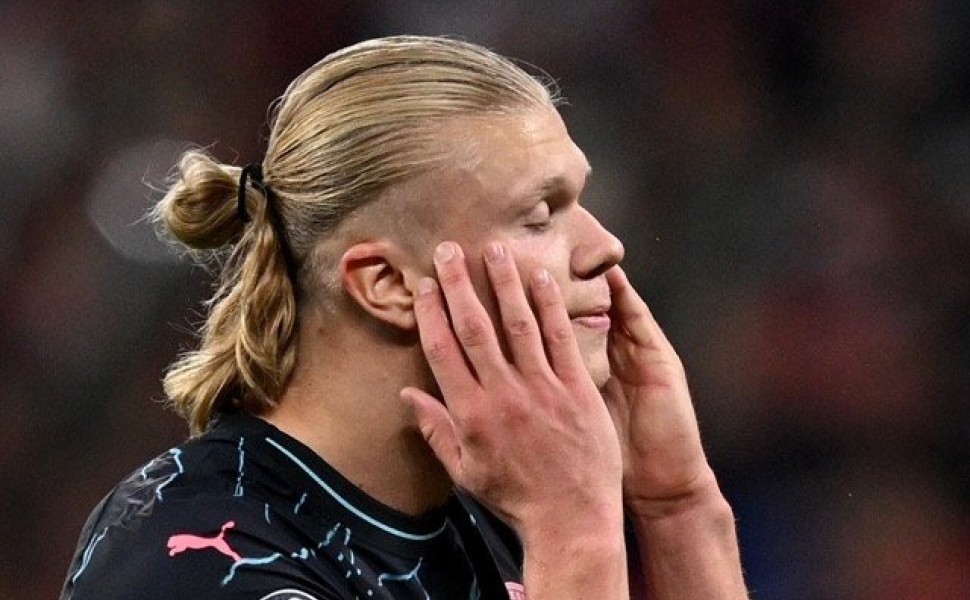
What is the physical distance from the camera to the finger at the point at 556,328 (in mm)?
1773

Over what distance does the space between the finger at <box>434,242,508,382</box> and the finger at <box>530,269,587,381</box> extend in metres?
0.06

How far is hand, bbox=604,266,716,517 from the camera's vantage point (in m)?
2.14

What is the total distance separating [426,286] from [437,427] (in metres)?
0.18

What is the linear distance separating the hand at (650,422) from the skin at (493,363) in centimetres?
20

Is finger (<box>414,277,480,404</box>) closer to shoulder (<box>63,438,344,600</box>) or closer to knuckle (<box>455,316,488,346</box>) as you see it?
knuckle (<box>455,316,488,346</box>)

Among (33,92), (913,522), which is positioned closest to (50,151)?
(33,92)

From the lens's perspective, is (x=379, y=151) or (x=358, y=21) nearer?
(x=379, y=151)

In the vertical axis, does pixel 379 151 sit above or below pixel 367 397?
above

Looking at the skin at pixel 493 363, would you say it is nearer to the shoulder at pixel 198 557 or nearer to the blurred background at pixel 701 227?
the shoulder at pixel 198 557

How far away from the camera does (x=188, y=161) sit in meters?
2.05

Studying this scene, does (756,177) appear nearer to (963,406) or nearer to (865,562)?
(963,406)

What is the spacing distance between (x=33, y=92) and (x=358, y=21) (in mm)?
1009

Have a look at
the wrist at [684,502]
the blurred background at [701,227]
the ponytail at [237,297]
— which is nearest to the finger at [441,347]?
the ponytail at [237,297]

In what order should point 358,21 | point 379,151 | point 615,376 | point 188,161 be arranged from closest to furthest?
point 379,151, point 188,161, point 615,376, point 358,21
